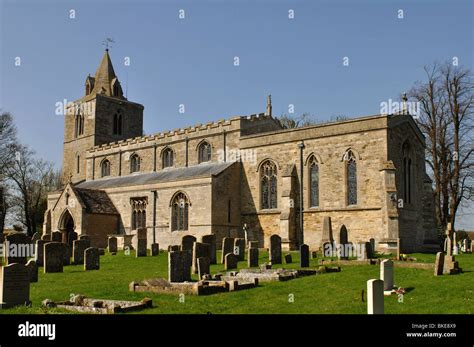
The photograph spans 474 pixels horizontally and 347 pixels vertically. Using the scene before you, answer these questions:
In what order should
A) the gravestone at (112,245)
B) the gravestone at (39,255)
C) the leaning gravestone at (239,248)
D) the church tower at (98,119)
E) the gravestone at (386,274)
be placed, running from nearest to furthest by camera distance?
the gravestone at (386,274) < the gravestone at (39,255) < the leaning gravestone at (239,248) < the gravestone at (112,245) < the church tower at (98,119)

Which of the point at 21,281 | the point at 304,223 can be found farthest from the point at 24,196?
the point at 21,281

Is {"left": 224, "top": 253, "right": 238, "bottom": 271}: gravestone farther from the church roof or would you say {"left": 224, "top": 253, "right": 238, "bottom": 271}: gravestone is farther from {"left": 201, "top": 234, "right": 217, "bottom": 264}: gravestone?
the church roof

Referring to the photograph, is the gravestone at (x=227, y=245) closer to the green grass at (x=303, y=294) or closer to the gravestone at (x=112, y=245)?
the green grass at (x=303, y=294)

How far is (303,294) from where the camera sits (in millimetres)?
13367

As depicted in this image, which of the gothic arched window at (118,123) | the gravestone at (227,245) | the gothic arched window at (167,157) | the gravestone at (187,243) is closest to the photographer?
the gravestone at (187,243)

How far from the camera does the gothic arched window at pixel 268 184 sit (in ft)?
107

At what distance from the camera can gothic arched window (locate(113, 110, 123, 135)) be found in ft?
167

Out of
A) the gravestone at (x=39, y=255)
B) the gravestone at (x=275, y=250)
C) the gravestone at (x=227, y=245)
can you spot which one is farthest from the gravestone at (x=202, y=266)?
the gravestone at (x=39, y=255)

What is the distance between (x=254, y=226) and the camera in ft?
108

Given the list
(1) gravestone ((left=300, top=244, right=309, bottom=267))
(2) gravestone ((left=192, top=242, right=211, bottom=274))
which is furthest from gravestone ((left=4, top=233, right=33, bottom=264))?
(1) gravestone ((left=300, top=244, right=309, bottom=267))

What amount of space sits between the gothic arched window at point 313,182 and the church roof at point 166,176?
543 cm

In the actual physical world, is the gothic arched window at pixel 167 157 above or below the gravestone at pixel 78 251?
above
